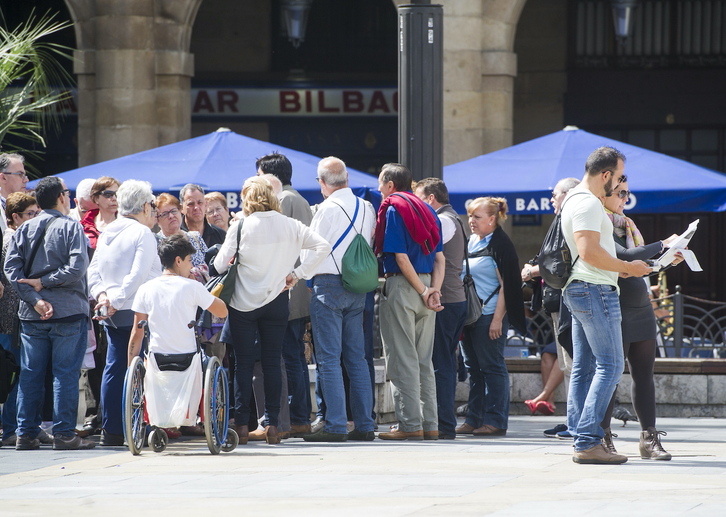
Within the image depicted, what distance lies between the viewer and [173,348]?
7914 millimetres

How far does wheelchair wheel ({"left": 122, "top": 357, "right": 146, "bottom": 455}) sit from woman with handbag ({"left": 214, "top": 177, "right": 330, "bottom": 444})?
2.18ft

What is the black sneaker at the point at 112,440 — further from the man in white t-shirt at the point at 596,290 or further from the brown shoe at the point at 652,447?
the brown shoe at the point at 652,447

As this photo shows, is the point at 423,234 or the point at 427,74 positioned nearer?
the point at 423,234

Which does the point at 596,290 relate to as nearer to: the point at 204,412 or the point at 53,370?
the point at 204,412

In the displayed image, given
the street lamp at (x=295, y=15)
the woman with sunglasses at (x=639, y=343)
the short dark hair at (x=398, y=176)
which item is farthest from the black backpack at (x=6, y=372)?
the street lamp at (x=295, y=15)

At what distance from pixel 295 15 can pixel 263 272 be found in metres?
8.38

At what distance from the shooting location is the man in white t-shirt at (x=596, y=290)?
280 inches

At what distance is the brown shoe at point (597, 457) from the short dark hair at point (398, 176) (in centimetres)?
234

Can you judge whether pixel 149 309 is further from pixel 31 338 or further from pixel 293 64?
pixel 293 64

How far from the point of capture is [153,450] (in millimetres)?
8094

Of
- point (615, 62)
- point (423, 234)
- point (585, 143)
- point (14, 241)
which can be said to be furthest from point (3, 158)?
point (615, 62)

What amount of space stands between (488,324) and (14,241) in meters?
3.34

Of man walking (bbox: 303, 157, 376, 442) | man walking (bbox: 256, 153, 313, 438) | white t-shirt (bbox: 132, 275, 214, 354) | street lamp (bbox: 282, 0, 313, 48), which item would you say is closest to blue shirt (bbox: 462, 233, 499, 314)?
man walking (bbox: 303, 157, 376, 442)

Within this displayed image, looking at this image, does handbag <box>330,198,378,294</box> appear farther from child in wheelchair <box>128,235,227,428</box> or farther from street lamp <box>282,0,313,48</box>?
street lamp <box>282,0,313,48</box>
